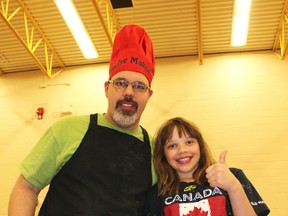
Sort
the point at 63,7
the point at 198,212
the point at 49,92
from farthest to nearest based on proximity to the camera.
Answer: the point at 49,92 < the point at 63,7 < the point at 198,212

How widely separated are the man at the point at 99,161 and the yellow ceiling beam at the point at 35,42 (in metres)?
4.74

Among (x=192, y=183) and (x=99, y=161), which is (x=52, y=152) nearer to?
(x=99, y=161)

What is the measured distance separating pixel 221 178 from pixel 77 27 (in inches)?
217

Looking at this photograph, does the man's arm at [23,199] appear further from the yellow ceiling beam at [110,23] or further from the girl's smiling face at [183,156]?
the yellow ceiling beam at [110,23]

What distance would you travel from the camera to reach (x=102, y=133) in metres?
1.68

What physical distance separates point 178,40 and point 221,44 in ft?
3.14

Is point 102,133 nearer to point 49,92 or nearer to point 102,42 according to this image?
point 102,42

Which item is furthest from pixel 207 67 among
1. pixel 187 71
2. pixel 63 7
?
pixel 63 7

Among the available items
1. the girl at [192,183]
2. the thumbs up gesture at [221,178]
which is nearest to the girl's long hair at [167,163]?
the girl at [192,183]

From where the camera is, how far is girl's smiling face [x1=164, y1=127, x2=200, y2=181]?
5.65 feet

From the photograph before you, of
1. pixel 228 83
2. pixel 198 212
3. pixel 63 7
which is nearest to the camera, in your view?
pixel 198 212

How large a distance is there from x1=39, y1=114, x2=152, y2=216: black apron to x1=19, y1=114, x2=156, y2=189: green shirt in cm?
3

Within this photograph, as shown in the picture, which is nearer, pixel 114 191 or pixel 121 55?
pixel 114 191

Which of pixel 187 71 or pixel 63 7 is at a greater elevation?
pixel 63 7
